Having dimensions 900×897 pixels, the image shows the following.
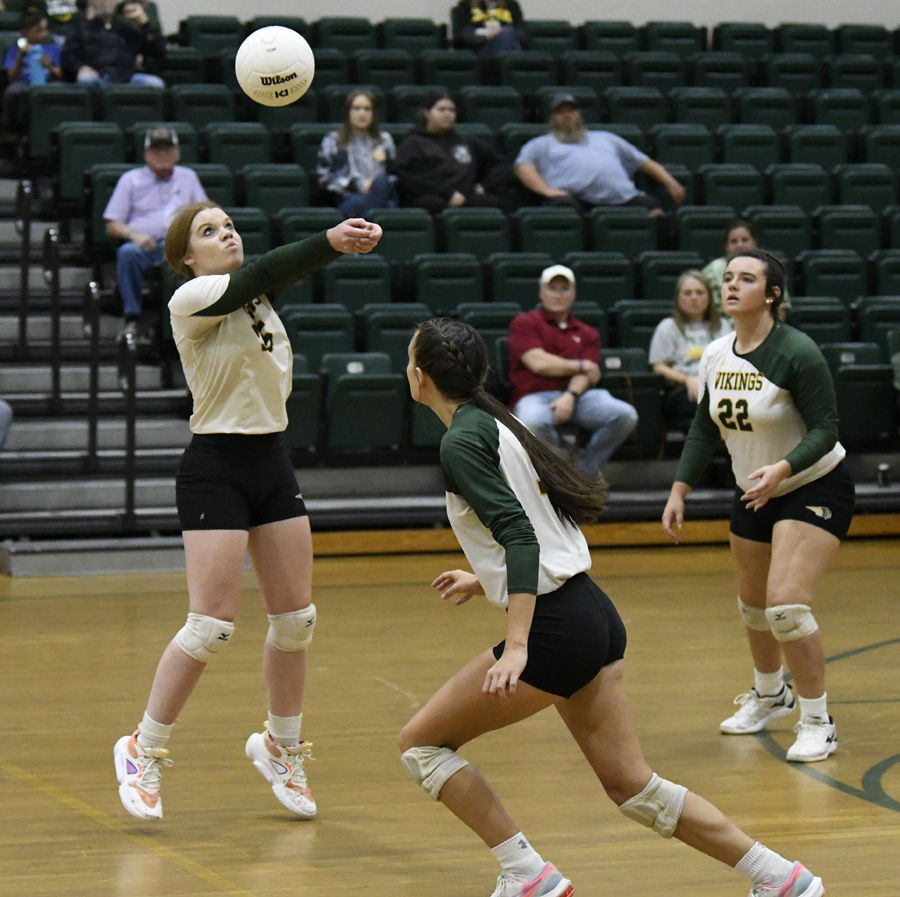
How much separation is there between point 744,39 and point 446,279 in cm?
586

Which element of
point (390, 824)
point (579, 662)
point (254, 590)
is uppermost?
point (579, 662)

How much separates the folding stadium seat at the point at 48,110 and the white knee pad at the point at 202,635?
24.4 ft

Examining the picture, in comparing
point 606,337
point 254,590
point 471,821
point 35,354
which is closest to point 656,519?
point 606,337

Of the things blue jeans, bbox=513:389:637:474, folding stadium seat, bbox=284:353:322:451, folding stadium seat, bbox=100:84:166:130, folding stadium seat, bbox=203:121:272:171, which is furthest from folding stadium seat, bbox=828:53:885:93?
folding stadium seat, bbox=284:353:322:451

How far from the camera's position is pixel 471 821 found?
338cm

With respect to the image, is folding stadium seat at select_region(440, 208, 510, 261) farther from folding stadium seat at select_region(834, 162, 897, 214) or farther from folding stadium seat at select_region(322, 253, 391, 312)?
folding stadium seat at select_region(834, 162, 897, 214)

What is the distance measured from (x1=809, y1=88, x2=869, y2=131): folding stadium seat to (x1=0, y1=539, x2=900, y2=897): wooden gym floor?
628 cm

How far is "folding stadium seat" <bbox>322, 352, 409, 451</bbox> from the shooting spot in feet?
29.7

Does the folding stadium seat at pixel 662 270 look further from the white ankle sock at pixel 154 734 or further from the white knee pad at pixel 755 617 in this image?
the white ankle sock at pixel 154 734

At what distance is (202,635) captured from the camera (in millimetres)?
4219

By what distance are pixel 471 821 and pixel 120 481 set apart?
6.00 metres

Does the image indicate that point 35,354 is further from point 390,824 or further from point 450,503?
point 450,503

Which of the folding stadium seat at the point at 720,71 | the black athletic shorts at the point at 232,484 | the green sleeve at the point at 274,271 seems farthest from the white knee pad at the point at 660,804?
the folding stadium seat at the point at 720,71

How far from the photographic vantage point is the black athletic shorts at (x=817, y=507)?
4977 mm
